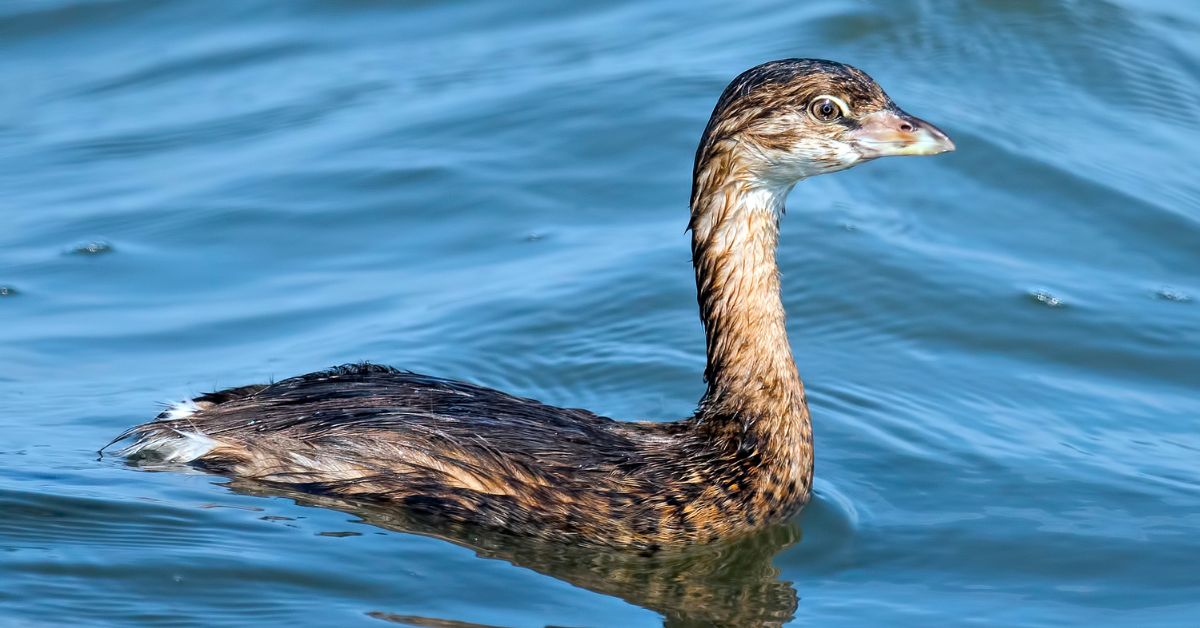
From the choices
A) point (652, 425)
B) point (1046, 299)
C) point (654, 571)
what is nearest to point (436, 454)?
point (654, 571)

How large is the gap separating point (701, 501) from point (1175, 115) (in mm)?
6352

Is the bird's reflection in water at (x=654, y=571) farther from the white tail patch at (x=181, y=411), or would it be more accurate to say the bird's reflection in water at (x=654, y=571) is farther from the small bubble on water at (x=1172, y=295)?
the small bubble on water at (x=1172, y=295)

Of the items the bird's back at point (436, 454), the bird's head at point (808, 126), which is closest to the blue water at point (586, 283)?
the bird's back at point (436, 454)

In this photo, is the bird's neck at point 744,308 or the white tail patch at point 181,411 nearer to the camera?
the white tail patch at point 181,411

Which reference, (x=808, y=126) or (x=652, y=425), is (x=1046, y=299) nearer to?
(x=808, y=126)

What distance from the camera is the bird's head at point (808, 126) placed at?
6703 millimetres

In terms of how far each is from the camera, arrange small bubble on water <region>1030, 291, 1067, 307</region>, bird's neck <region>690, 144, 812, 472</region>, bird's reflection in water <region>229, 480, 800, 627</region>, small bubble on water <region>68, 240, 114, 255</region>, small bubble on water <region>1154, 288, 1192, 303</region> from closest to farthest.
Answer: bird's reflection in water <region>229, 480, 800, 627</region> < bird's neck <region>690, 144, 812, 472</region> < small bubble on water <region>1030, 291, 1067, 307</region> < small bubble on water <region>1154, 288, 1192, 303</region> < small bubble on water <region>68, 240, 114, 255</region>

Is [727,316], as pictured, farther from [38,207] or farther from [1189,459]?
[38,207]

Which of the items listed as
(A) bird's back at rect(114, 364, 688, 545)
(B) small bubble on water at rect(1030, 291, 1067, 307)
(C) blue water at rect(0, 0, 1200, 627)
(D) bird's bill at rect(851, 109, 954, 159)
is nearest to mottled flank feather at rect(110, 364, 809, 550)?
(A) bird's back at rect(114, 364, 688, 545)

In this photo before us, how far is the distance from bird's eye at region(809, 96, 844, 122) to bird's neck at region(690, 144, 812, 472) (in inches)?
12.5

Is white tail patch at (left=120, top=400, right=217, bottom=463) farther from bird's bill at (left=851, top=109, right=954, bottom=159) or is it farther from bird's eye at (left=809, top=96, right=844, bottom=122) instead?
bird's bill at (left=851, top=109, right=954, bottom=159)

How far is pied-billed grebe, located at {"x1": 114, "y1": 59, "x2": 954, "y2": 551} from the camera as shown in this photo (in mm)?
6410

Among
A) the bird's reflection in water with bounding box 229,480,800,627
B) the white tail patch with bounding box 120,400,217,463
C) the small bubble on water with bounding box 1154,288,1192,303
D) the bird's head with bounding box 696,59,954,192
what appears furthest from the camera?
the small bubble on water with bounding box 1154,288,1192,303

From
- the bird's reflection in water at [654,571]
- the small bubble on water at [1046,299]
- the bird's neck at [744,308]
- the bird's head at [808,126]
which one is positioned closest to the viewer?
the bird's reflection in water at [654,571]
